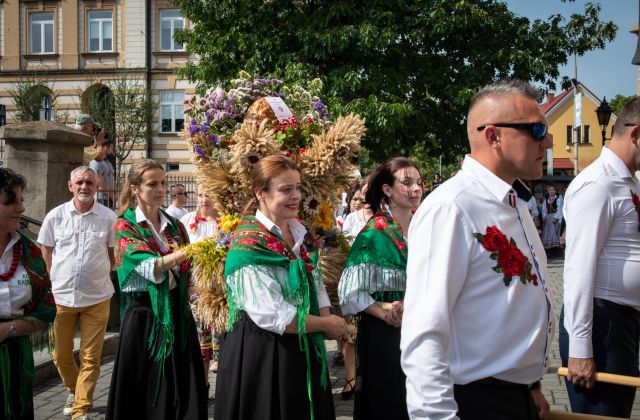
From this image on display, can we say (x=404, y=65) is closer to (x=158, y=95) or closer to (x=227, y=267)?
(x=227, y=267)

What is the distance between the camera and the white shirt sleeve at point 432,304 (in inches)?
81.8

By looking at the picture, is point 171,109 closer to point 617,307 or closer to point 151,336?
point 151,336

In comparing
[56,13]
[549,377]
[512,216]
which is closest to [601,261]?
[512,216]

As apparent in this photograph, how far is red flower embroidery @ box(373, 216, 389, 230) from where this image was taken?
4371mm

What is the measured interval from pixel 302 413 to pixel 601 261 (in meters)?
1.72

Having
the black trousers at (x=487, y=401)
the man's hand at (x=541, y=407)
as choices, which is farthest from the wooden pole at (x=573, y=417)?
the black trousers at (x=487, y=401)

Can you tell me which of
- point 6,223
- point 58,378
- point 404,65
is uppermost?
point 404,65

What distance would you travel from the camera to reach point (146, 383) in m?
4.80

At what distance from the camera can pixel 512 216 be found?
2.36 m

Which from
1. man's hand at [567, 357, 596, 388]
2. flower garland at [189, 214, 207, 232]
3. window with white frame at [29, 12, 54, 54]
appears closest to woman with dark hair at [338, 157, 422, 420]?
man's hand at [567, 357, 596, 388]

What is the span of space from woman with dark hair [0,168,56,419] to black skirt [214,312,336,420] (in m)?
1.12

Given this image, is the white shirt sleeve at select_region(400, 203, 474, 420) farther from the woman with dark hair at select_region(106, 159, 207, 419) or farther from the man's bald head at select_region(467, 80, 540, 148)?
the woman with dark hair at select_region(106, 159, 207, 419)

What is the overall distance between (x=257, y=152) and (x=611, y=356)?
2.25 m

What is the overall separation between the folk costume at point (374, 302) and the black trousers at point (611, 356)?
3.61 feet
